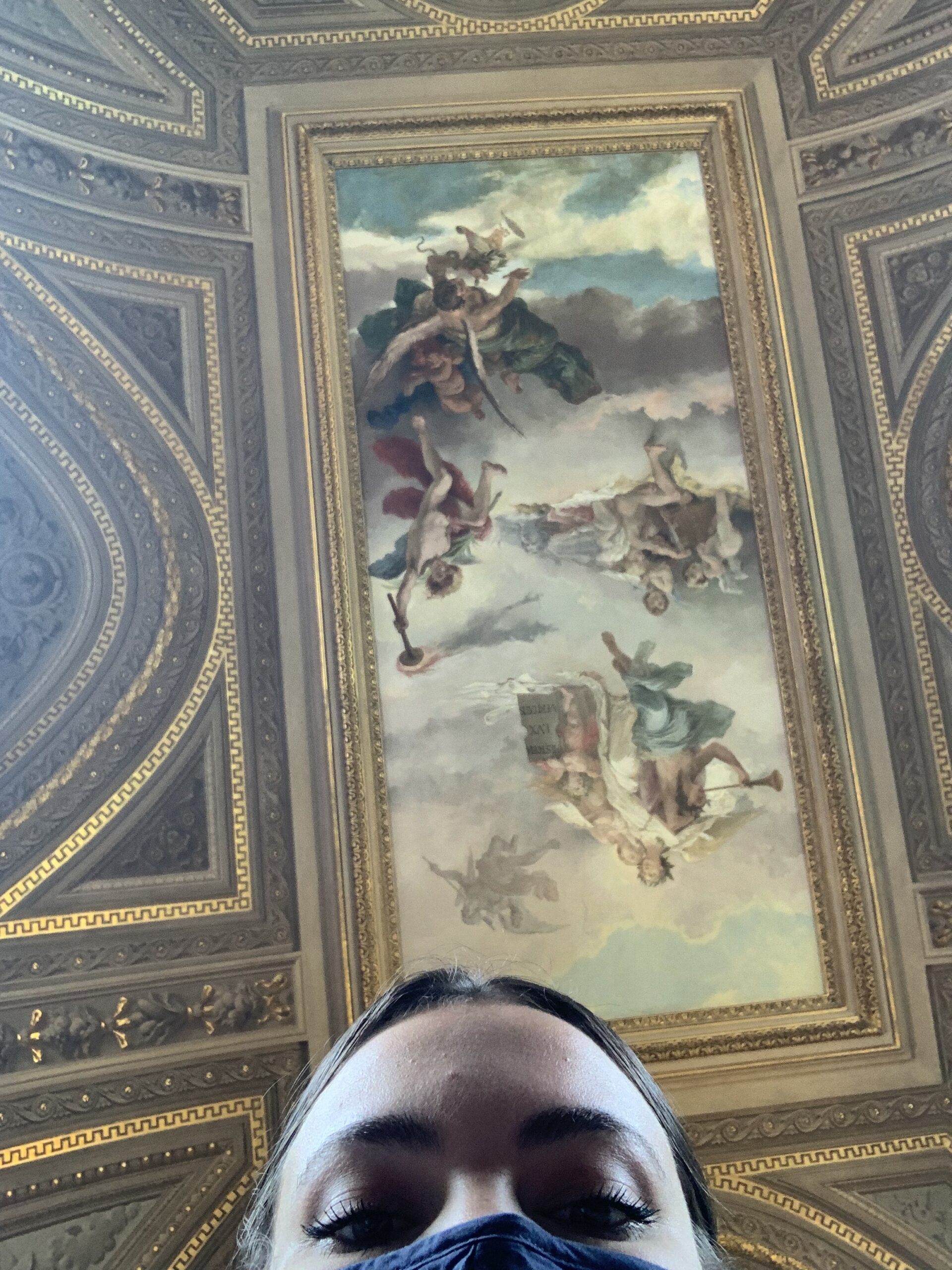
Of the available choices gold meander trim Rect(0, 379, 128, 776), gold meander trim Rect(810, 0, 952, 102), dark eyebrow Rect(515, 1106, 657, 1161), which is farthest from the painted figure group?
dark eyebrow Rect(515, 1106, 657, 1161)

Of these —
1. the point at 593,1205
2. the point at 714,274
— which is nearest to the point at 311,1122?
the point at 593,1205

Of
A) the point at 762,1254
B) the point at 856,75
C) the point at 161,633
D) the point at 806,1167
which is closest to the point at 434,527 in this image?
the point at 161,633

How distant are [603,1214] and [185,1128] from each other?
4446 millimetres

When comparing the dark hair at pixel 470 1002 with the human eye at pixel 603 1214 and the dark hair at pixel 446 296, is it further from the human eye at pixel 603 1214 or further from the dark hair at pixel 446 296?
the dark hair at pixel 446 296

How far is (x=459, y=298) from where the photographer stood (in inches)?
262

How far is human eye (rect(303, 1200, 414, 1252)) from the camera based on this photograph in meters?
1.56

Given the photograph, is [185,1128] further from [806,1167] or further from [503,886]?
[806,1167]

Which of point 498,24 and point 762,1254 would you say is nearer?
point 762,1254

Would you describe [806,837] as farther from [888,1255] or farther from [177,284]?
[177,284]

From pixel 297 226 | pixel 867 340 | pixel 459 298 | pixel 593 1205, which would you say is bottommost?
pixel 593 1205

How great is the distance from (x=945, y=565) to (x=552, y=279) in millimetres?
2911

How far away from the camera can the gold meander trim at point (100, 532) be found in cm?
586

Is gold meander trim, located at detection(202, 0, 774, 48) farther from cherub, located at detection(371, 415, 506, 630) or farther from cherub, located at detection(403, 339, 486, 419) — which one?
cherub, located at detection(371, 415, 506, 630)

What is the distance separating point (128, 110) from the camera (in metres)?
6.38
